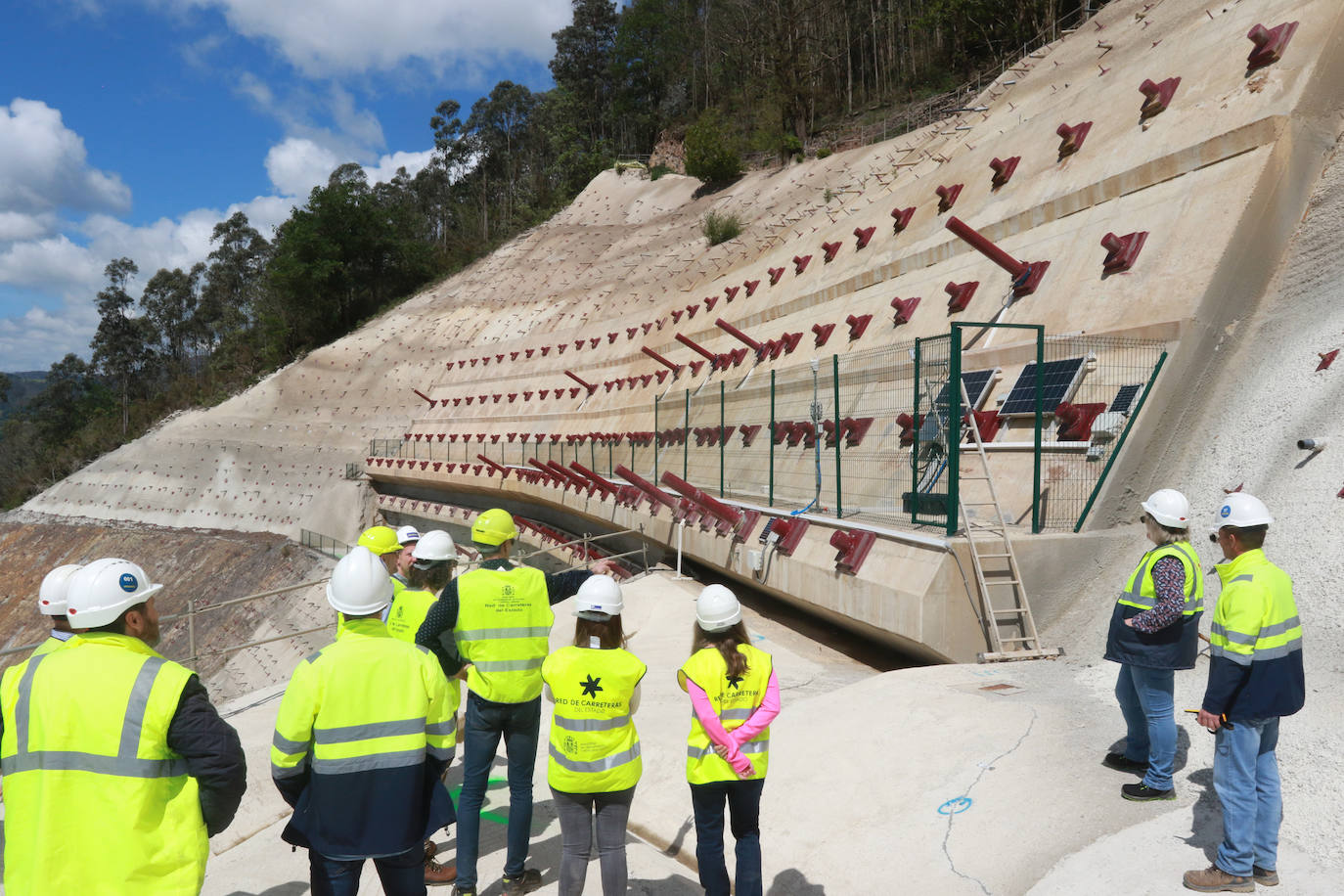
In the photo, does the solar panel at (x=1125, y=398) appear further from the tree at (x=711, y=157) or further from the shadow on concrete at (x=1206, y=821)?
the tree at (x=711, y=157)

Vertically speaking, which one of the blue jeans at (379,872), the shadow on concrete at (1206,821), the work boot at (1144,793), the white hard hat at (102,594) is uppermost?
the white hard hat at (102,594)

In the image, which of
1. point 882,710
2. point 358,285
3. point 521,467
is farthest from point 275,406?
point 882,710

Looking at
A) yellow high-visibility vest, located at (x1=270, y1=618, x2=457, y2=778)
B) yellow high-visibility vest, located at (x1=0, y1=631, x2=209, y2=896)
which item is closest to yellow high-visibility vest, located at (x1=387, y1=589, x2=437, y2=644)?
yellow high-visibility vest, located at (x1=270, y1=618, x2=457, y2=778)

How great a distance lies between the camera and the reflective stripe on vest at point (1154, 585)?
4.50m

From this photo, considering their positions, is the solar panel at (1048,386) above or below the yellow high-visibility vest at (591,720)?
above

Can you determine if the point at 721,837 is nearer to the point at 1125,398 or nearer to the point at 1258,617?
the point at 1258,617

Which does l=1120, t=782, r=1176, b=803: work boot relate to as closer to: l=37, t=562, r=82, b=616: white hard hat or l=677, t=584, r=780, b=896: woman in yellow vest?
l=677, t=584, r=780, b=896: woman in yellow vest

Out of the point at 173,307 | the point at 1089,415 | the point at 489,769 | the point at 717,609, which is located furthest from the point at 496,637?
the point at 173,307

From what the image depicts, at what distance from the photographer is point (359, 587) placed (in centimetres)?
339

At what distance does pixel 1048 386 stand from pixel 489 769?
7.52m

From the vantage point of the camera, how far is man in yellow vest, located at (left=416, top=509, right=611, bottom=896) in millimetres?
4508

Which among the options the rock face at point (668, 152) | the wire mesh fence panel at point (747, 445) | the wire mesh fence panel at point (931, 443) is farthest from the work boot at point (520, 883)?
the rock face at point (668, 152)

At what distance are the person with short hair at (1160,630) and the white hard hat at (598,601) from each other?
113 inches

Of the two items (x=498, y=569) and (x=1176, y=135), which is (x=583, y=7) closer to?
(x=1176, y=135)
